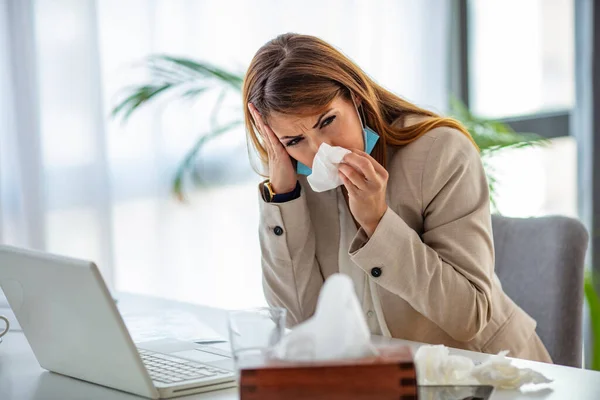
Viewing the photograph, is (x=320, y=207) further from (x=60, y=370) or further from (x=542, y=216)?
(x=60, y=370)

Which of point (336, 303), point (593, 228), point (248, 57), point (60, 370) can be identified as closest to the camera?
point (336, 303)

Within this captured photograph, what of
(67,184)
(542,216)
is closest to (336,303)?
(542,216)

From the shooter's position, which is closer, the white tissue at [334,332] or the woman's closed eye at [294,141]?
the white tissue at [334,332]

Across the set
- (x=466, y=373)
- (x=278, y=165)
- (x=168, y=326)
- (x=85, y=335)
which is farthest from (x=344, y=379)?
(x=278, y=165)

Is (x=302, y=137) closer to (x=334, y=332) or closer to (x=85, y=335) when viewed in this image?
(x=85, y=335)

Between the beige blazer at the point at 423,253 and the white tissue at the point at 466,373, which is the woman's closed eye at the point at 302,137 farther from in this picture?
the white tissue at the point at 466,373

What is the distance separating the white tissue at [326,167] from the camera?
4.58 feet

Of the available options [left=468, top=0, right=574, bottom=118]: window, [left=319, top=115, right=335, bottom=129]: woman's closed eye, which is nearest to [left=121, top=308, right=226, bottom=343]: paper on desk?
[left=319, top=115, right=335, bottom=129]: woman's closed eye

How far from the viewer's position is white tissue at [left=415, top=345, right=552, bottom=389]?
998 mm

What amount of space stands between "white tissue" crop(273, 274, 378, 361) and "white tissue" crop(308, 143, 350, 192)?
2.04 feet

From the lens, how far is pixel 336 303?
776 millimetres

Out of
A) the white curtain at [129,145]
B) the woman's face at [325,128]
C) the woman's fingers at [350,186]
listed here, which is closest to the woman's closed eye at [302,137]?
the woman's face at [325,128]

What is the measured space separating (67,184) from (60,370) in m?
1.01

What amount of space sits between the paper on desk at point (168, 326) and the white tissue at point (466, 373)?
43 cm
